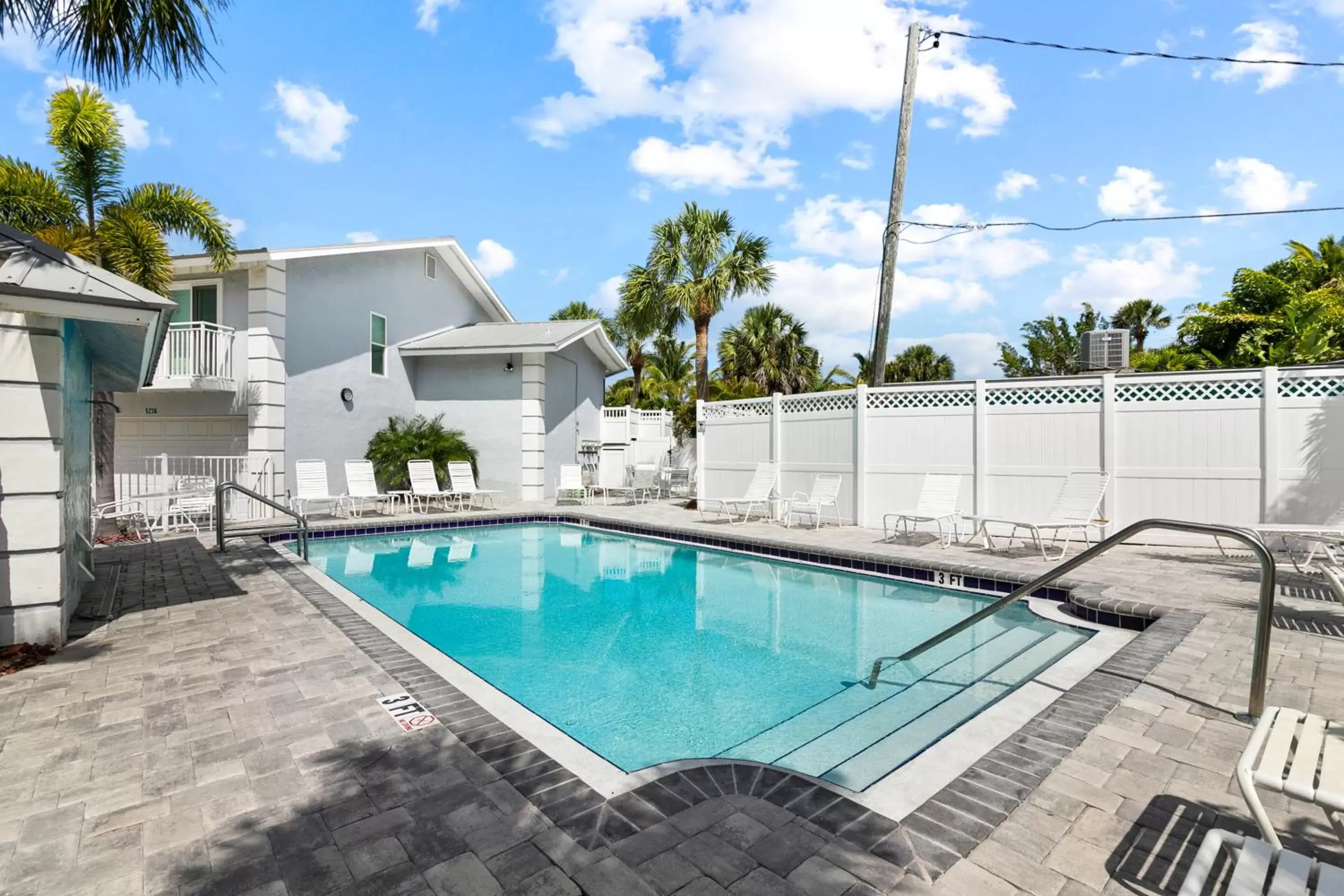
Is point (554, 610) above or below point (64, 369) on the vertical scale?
below

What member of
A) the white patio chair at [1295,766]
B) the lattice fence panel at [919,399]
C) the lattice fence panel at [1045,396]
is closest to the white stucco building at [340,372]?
the lattice fence panel at [919,399]

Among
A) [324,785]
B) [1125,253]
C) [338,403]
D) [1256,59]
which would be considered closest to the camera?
[324,785]

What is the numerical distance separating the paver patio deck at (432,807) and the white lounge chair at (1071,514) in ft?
13.5

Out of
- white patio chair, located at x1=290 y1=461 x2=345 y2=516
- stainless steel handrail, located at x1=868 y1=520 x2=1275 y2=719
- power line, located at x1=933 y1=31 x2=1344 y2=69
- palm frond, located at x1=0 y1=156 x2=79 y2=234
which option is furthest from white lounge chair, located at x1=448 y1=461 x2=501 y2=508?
power line, located at x1=933 y1=31 x2=1344 y2=69

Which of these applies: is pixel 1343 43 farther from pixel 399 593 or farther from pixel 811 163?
pixel 399 593

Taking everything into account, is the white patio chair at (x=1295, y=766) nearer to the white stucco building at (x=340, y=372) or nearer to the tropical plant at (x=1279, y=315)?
the tropical plant at (x=1279, y=315)

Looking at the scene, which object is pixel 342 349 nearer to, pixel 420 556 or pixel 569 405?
pixel 569 405

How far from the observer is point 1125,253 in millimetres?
16266

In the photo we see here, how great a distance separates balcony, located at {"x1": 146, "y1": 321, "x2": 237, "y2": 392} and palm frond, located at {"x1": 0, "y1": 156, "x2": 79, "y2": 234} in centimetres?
243

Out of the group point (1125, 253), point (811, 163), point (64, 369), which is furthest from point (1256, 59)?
point (64, 369)

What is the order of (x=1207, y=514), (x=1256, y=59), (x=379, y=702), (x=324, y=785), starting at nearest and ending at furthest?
(x=324, y=785), (x=379, y=702), (x=1207, y=514), (x=1256, y=59)

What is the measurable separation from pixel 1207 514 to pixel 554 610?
29.4 feet

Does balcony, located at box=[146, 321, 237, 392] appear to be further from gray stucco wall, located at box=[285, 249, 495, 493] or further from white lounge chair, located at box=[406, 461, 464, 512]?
white lounge chair, located at box=[406, 461, 464, 512]

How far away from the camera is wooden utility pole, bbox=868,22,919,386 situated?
11992 millimetres
